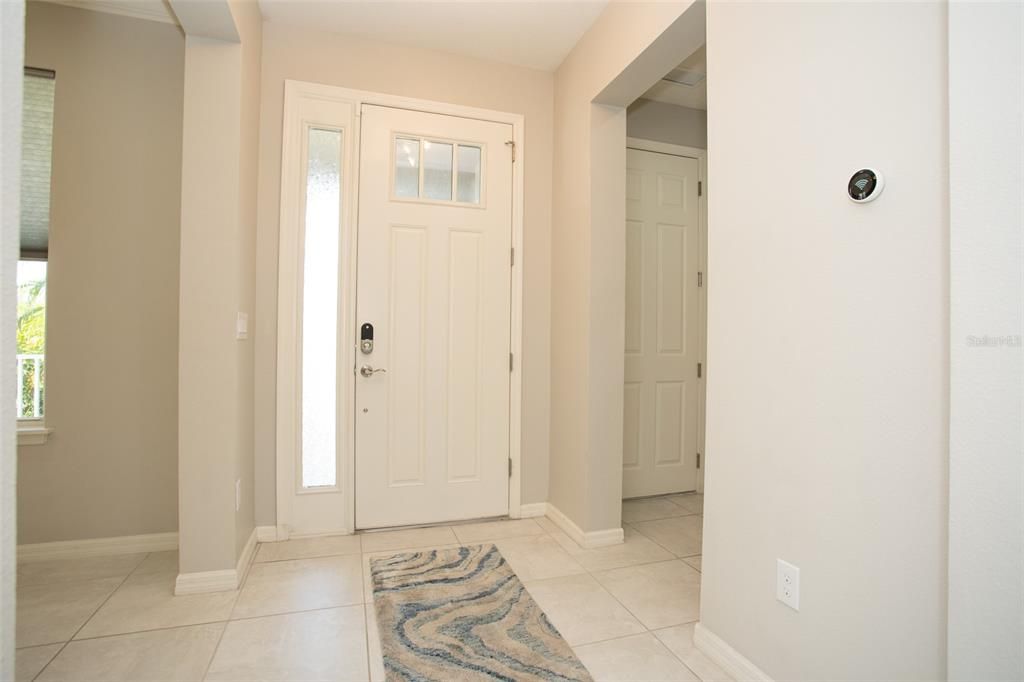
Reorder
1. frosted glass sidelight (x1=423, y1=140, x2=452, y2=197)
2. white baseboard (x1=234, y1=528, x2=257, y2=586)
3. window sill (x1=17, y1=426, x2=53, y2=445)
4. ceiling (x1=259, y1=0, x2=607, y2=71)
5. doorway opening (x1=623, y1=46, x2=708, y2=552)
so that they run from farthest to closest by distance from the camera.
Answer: doorway opening (x1=623, y1=46, x2=708, y2=552) → frosted glass sidelight (x1=423, y1=140, x2=452, y2=197) → ceiling (x1=259, y1=0, x2=607, y2=71) → window sill (x1=17, y1=426, x2=53, y2=445) → white baseboard (x1=234, y1=528, x2=257, y2=586)

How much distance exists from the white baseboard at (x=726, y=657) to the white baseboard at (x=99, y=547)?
2615mm

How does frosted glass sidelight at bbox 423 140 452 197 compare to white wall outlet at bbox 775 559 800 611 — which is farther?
frosted glass sidelight at bbox 423 140 452 197

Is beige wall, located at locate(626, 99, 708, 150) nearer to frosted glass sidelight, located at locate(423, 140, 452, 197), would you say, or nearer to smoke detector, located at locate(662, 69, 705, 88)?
smoke detector, located at locate(662, 69, 705, 88)

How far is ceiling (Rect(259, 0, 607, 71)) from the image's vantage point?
2.57 meters

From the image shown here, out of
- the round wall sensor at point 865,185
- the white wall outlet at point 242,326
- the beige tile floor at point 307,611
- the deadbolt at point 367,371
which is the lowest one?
the beige tile floor at point 307,611

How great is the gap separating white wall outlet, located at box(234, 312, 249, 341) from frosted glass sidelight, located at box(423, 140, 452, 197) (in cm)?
122

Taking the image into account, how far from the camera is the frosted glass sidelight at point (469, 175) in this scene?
3.06 m

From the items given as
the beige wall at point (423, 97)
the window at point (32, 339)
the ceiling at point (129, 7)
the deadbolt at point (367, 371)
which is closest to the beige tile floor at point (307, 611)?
the beige wall at point (423, 97)

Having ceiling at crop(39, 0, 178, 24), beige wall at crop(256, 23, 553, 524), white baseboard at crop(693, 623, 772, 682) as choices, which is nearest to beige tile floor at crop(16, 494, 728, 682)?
white baseboard at crop(693, 623, 772, 682)

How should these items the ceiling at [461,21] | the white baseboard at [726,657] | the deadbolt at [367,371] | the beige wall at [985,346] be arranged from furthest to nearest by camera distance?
the deadbolt at [367,371], the ceiling at [461,21], the white baseboard at [726,657], the beige wall at [985,346]

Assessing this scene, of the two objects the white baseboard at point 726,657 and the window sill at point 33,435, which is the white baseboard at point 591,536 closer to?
the white baseboard at point 726,657

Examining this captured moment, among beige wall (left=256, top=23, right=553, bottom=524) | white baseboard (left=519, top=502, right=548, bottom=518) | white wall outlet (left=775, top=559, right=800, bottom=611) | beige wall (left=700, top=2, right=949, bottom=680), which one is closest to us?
beige wall (left=700, top=2, right=949, bottom=680)

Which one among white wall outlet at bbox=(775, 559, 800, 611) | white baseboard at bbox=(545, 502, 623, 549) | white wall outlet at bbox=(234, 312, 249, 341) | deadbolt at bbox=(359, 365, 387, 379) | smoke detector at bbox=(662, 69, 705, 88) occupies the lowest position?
white baseboard at bbox=(545, 502, 623, 549)

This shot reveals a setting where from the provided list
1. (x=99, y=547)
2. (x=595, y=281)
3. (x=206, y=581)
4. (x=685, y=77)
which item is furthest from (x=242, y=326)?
(x=685, y=77)
